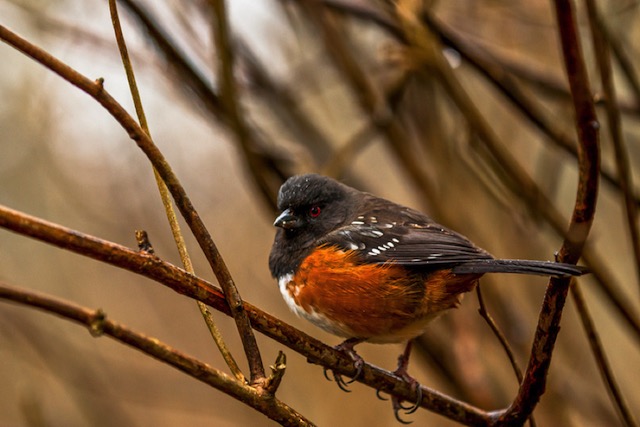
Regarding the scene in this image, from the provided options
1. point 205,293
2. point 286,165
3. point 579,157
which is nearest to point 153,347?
point 205,293

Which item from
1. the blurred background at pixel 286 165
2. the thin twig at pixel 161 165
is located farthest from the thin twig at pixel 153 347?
the blurred background at pixel 286 165

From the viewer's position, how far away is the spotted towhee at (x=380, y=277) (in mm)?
2225

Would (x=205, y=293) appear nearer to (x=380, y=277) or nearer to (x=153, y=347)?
(x=153, y=347)

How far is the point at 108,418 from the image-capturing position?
313 centimetres

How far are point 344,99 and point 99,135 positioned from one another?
1625 millimetres

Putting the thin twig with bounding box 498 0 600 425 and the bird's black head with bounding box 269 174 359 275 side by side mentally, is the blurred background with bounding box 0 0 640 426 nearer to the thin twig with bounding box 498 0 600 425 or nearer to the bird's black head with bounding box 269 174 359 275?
the bird's black head with bounding box 269 174 359 275

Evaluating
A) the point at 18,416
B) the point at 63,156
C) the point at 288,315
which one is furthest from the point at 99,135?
the point at 18,416

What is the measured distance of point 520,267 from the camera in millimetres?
1792

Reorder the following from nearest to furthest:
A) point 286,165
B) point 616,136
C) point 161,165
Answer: point 161,165 < point 616,136 < point 286,165

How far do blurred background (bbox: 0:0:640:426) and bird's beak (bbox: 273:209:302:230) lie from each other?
24 centimetres

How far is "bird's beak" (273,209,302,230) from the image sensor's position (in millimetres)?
2447

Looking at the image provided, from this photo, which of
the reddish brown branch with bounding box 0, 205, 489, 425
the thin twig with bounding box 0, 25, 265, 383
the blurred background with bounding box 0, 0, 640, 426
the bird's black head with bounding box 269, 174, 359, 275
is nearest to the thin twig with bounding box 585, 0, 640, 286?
the blurred background with bounding box 0, 0, 640, 426

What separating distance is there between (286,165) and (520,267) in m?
1.43

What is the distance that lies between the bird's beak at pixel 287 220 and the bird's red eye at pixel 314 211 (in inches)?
3.4
